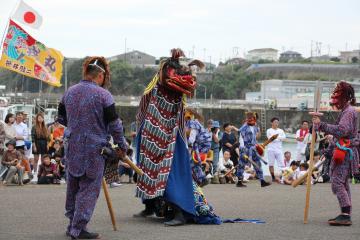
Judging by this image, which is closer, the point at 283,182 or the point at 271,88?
the point at 283,182

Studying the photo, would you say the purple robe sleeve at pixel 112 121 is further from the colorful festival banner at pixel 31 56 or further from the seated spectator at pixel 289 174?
the seated spectator at pixel 289 174

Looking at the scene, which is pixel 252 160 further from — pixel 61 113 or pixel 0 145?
pixel 61 113

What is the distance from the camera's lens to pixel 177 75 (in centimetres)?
993

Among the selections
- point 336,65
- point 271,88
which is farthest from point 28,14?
point 336,65

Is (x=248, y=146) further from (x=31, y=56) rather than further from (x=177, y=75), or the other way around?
(x=177, y=75)

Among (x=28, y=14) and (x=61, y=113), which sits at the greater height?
(x=28, y=14)

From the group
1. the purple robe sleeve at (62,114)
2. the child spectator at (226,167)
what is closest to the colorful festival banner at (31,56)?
the child spectator at (226,167)

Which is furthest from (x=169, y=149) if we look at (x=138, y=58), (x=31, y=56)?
(x=138, y=58)

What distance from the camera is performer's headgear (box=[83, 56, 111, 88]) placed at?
28.4 ft

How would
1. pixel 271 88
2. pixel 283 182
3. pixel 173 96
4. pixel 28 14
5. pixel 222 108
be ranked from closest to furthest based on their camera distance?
pixel 173 96 < pixel 28 14 < pixel 283 182 < pixel 222 108 < pixel 271 88

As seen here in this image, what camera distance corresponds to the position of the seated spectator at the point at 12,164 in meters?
16.3

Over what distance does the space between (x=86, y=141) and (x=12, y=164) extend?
8.35 meters

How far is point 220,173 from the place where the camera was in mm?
18703

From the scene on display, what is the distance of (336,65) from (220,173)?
5289 inches
